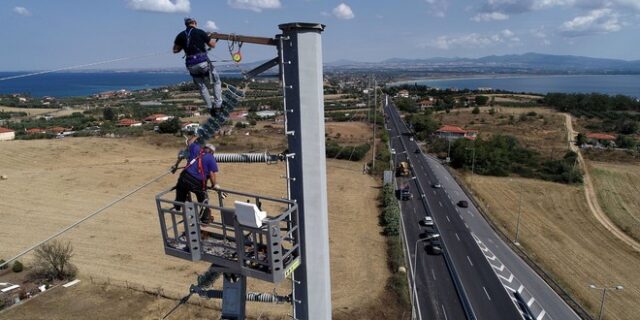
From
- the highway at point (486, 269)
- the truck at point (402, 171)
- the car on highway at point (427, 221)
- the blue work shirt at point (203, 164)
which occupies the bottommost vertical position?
the highway at point (486, 269)

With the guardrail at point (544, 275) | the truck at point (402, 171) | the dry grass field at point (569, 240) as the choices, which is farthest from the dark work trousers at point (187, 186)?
the truck at point (402, 171)

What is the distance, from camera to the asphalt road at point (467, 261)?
2767 cm

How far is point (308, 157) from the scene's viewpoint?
6.88 meters

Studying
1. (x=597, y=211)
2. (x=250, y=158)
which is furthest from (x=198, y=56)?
(x=597, y=211)

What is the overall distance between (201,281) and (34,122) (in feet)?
370

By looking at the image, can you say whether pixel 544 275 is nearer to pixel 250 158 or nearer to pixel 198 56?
pixel 250 158

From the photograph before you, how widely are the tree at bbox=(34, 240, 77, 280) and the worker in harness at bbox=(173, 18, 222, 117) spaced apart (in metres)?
25.9

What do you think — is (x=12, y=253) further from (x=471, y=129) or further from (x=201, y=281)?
(x=471, y=129)

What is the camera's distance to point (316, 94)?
6762 mm

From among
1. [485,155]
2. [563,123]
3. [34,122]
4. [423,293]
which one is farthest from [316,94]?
[563,123]

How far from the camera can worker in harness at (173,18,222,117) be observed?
820cm

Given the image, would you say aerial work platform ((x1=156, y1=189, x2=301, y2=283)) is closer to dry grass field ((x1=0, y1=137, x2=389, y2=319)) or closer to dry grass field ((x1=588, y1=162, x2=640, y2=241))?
dry grass field ((x1=0, y1=137, x2=389, y2=319))

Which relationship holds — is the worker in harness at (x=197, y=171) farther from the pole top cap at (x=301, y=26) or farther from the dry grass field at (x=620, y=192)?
the dry grass field at (x=620, y=192)

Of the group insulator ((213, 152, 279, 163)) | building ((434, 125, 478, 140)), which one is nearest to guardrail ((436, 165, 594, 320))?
insulator ((213, 152, 279, 163))
